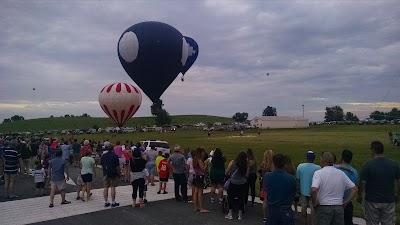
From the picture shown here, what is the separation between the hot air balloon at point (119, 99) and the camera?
3516 cm

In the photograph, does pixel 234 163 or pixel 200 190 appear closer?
pixel 234 163

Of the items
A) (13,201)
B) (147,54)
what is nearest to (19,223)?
(13,201)

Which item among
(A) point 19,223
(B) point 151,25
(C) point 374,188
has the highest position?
(B) point 151,25

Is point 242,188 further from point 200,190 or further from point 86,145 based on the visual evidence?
point 86,145

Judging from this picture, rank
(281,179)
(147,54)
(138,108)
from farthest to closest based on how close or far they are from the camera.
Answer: (138,108) → (147,54) → (281,179)

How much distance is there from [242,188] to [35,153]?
15.1m

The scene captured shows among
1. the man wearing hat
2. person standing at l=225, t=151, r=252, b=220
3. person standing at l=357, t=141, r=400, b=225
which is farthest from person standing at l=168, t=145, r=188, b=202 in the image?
person standing at l=357, t=141, r=400, b=225

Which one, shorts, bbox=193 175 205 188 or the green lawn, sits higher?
shorts, bbox=193 175 205 188

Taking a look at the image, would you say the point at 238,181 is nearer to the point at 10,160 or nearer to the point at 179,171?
the point at 179,171

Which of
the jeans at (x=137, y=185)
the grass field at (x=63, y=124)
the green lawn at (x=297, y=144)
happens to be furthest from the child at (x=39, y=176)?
the grass field at (x=63, y=124)

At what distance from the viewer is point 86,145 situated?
18.7 meters

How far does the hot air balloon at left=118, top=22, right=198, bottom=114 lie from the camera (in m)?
29.0

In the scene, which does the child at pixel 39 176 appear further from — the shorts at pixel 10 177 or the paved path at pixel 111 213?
the shorts at pixel 10 177

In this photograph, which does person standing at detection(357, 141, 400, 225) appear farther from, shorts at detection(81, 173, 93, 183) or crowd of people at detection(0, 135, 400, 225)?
shorts at detection(81, 173, 93, 183)
